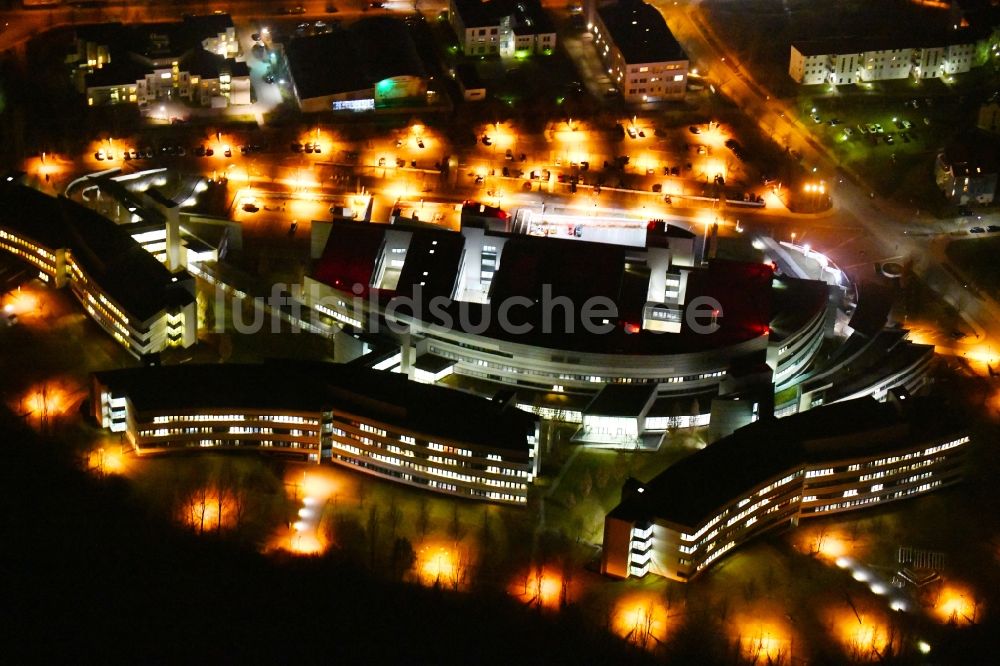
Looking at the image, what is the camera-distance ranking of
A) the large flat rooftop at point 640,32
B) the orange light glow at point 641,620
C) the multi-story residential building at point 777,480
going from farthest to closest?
1. the large flat rooftop at point 640,32
2. the multi-story residential building at point 777,480
3. the orange light glow at point 641,620

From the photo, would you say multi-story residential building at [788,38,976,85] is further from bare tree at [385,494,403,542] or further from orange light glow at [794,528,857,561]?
bare tree at [385,494,403,542]

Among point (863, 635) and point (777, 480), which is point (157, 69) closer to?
point (777, 480)

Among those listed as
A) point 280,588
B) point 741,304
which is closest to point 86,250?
point 280,588

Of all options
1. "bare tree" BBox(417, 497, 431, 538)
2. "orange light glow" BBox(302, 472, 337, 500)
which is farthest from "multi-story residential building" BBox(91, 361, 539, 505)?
"orange light glow" BBox(302, 472, 337, 500)

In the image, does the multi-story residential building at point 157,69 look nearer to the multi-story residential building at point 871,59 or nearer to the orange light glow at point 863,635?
the multi-story residential building at point 871,59

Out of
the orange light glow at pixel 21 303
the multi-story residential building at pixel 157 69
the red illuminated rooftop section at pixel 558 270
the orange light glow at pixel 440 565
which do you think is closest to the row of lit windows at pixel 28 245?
the orange light glow at pixel 21 303
